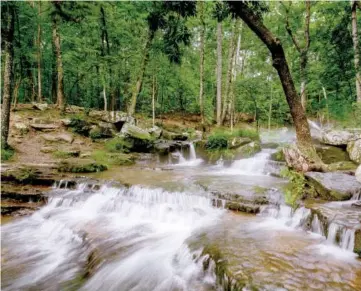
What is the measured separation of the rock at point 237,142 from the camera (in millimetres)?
12625

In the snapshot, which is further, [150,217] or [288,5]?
[288,5]

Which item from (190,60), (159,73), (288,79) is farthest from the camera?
(190,60)

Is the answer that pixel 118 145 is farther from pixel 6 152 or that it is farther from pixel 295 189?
pixel 295 189

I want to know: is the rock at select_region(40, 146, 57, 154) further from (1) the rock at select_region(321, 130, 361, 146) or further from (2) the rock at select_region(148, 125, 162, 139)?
(1) the rock at select_region(321, 130, 361, 146)

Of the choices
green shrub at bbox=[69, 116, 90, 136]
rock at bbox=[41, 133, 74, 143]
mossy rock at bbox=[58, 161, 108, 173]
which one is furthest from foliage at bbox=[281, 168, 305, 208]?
green shrub at bbox=[69, 116, 90, 136]

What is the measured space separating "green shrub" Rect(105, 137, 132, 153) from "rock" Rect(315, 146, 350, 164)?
332 inches

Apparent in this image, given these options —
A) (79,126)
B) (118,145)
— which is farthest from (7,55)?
(118,145)

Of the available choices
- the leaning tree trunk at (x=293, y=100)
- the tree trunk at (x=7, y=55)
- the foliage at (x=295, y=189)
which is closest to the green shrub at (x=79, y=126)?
the tree trunk at (x=7, y=55)

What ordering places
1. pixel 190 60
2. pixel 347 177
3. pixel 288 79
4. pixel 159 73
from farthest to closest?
1. pixel 190 60
2. pixel 159 73
3. pixel 288 79
4. pixel 347 177

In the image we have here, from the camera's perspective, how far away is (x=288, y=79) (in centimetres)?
712

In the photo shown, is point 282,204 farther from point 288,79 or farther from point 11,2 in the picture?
point 11,2

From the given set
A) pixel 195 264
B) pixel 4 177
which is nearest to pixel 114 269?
pixel 195 264

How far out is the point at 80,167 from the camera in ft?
31.2

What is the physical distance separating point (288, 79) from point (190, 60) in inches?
603
